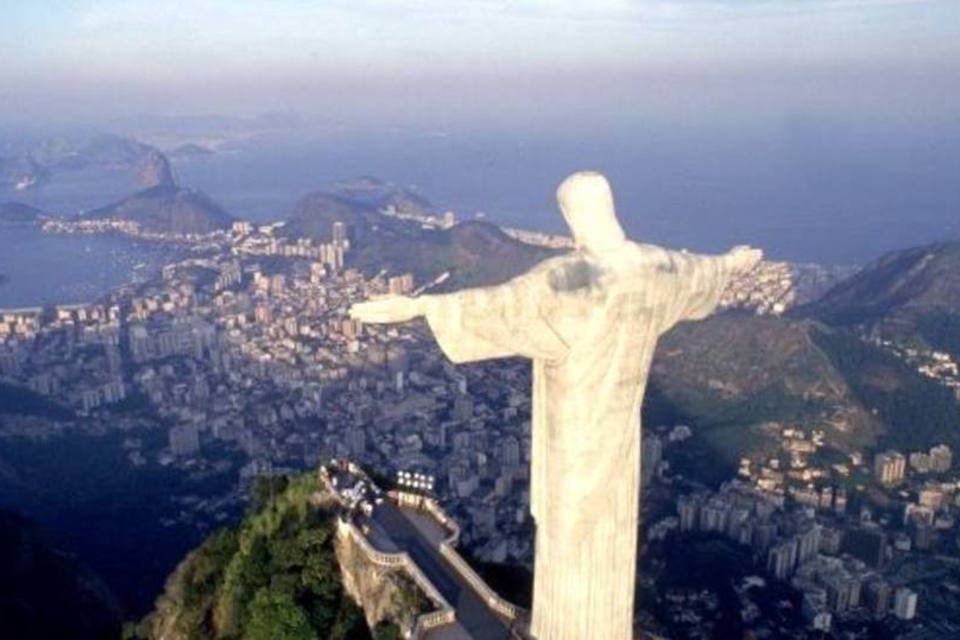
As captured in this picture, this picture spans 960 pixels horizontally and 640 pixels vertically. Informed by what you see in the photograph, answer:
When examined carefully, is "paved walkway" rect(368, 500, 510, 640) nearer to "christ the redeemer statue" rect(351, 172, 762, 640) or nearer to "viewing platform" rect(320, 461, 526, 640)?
"viewing platform" rect(320, 461, 526, 640)

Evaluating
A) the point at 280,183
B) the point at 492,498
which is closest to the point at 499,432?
the point at 492,498

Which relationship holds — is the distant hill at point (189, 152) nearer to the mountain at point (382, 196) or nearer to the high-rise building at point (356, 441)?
the mountain at point (382, 196)

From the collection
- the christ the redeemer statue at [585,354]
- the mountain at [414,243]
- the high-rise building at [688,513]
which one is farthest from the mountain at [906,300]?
the christ the redeemer statue at [585,354]

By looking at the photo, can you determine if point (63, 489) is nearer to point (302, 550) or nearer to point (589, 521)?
point (302, 550)

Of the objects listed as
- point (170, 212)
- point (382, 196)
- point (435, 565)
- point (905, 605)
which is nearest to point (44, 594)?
point (435, 565)

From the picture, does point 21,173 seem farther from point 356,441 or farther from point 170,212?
point 356,441
